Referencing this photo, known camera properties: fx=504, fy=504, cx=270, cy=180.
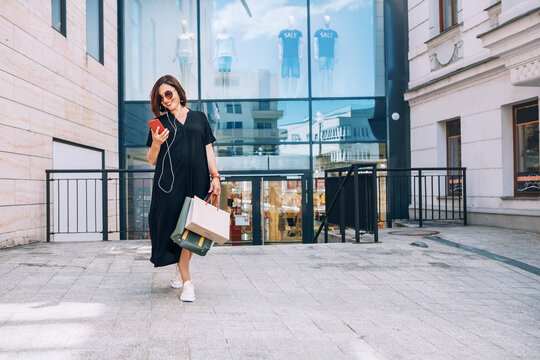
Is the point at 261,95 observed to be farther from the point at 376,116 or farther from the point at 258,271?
the point at 258,271

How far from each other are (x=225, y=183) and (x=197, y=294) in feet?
24.3

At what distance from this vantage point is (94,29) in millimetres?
10922

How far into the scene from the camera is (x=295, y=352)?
9.13 ft

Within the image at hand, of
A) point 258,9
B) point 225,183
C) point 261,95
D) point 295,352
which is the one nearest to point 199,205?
point 295,352

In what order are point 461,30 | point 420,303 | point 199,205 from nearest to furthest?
1. point 199,205
2. point 420,303
3. point 461,30

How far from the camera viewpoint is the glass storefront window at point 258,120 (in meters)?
12.3

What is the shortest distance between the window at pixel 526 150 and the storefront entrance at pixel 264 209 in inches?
186

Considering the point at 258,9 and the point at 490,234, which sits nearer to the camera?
the point at 490,234

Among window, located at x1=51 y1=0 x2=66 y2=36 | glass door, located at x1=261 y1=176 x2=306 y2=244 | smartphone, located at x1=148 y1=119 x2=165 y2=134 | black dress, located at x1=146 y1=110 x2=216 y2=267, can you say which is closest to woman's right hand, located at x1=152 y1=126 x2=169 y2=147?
smartphone, located at x1=148 y1=119 x2=165 y2=134

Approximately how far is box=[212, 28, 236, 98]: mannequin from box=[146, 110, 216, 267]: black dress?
8871 millimetres

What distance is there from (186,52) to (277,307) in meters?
9.94

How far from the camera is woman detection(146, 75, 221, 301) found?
3.80 meters

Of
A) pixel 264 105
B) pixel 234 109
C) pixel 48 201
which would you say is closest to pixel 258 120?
pixel 264 105

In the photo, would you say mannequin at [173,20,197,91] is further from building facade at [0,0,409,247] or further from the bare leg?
the bare leg
